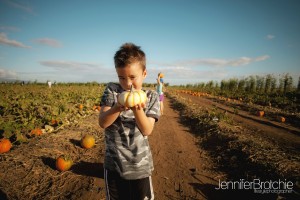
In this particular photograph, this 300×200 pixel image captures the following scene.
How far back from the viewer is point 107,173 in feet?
6.61

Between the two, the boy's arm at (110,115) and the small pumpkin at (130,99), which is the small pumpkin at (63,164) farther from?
the small pumpkin at (130,99)

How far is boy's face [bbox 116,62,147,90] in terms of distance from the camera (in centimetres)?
177

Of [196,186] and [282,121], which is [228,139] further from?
[282,121]

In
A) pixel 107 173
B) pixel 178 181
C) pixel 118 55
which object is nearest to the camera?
pixel 118 55

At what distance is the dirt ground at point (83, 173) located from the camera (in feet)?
10.6

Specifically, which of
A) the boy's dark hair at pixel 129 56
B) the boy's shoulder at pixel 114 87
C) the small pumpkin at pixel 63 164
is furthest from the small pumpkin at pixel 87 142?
the boy's dark hair at pixel 129 56

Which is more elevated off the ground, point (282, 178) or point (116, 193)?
point (116, 193)

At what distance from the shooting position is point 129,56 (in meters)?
1.78

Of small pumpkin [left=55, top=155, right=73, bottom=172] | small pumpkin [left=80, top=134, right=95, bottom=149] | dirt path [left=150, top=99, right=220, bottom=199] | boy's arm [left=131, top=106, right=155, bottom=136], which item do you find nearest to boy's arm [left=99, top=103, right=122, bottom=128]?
boy's arm [left=131, top=106, right=155, bottom=136]

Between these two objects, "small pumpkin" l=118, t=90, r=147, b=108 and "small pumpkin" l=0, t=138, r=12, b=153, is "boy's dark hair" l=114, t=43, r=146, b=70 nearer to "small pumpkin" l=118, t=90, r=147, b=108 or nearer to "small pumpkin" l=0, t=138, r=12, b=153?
"small pumpkin" l=118, t=90, r=147, b=108

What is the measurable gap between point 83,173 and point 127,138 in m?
2.53

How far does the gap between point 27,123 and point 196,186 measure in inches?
216

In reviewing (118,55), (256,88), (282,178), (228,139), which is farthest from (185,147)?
(256,88)

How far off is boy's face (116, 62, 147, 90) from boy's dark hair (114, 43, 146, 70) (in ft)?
0.13
